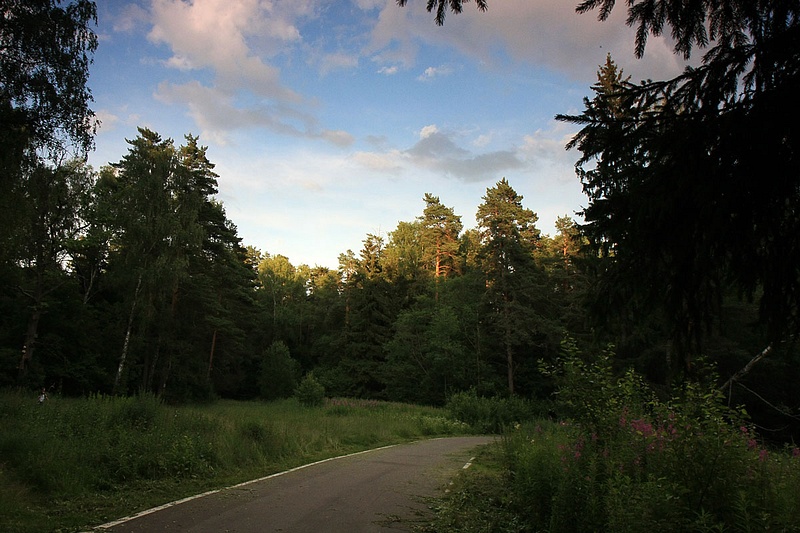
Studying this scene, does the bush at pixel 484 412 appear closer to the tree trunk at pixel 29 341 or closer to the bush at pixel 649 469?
the bush at pixel 649 469

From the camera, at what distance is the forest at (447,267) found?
321 centimetres

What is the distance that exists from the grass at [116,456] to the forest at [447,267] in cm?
322

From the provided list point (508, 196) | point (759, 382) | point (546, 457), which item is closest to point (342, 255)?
point (508, 196)

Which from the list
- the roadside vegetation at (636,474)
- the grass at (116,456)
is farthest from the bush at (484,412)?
the roadside vegetation at (636,474)

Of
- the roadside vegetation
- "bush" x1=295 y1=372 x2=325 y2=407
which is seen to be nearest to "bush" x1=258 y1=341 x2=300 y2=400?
"bush" x1=295 y1=372 x2=325 y2=407

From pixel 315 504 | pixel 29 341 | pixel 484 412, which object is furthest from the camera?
pixel 484 412

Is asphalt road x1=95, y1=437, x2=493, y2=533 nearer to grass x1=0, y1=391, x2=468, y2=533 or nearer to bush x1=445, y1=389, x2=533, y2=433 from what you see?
grass x1=0, y1=391, x2=468, y2=533

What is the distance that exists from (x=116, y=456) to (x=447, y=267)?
4523cm

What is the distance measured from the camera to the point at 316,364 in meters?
62.4

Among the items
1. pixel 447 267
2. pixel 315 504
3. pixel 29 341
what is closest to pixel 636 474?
pixel 315 504

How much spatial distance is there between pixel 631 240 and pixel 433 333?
129ft

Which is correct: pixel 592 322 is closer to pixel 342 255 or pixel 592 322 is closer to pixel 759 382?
pixel 759 382

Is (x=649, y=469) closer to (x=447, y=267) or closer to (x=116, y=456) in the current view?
(x=116, y=456)

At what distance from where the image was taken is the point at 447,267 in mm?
52969
